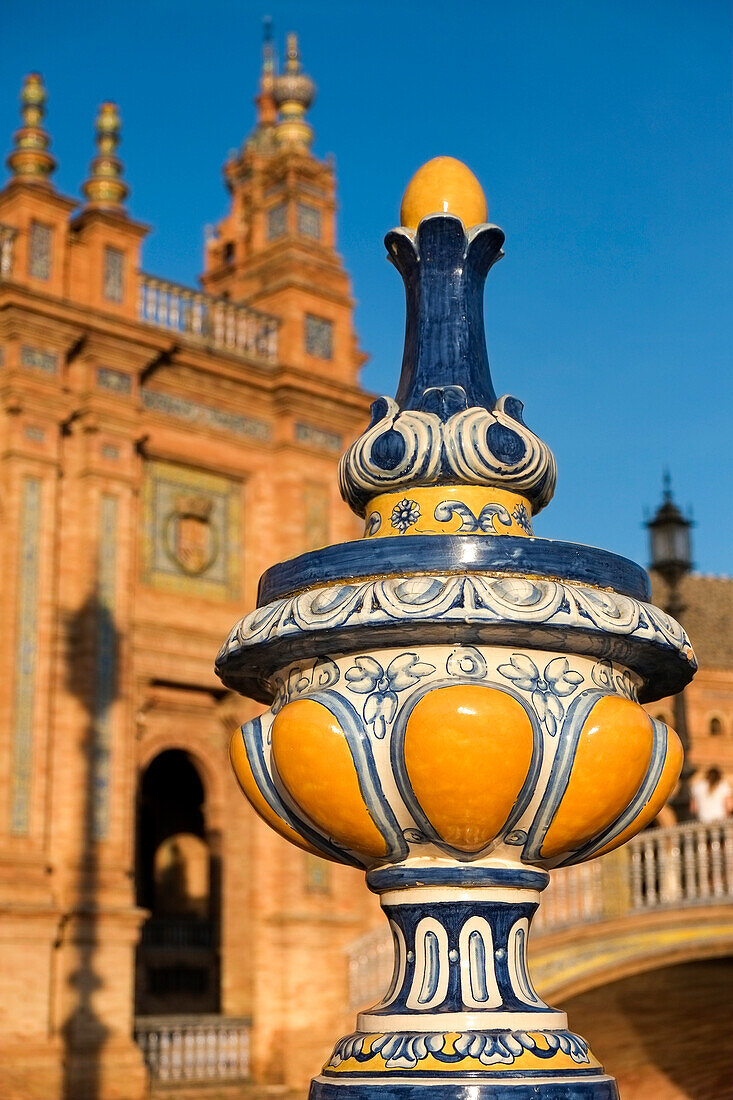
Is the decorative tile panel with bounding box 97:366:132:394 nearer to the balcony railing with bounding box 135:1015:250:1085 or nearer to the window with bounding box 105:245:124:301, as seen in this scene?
the window with bounding box 105:245:124:301

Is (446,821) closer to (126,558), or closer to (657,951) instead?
(657,951)

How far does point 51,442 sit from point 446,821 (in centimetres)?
1289

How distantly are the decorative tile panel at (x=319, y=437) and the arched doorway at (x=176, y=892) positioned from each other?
4.16m

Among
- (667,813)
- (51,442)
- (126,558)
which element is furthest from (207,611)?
(667,813)

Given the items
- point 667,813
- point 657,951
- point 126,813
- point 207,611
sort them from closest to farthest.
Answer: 1. point 657,951
2. point 126,813
3. point 207,611
4. point 667,813

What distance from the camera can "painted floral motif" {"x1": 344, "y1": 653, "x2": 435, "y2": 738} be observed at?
14.2ft

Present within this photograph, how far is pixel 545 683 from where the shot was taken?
14.4ft

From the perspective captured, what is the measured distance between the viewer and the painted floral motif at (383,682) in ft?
14.2

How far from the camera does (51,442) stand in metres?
16.5

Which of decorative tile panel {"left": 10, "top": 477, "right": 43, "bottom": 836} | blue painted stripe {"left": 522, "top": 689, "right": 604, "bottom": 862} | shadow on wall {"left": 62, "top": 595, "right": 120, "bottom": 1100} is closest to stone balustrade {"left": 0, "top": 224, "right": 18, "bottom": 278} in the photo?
decorative tile panel {"left": 10, "top": 477, "right": 43, "bottom": 836}

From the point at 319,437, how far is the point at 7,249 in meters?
4.49

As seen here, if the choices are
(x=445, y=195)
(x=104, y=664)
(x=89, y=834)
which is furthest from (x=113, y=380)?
(x=445, y=195)

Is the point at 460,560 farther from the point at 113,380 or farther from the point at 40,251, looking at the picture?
the point at 40,251

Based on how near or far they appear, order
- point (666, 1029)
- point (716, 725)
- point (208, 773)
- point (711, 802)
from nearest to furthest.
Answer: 1. point (711, 802)
2. point (666, 1029)
3. point (208, 773)
4. point (716, 725)
